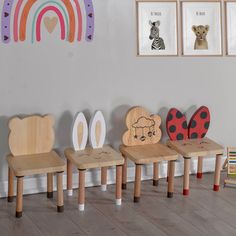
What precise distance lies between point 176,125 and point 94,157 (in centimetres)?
59

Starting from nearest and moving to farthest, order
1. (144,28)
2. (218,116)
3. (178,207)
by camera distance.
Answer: (178,207)
(144,28)
(218,116)

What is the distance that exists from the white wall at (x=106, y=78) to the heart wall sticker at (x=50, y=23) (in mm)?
54

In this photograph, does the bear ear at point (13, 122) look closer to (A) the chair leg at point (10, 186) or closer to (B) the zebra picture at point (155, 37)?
(A) the chair leg at point (10, 186)

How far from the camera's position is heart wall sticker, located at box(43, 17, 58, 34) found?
2.76 m

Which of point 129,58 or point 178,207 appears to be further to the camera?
point 129,58

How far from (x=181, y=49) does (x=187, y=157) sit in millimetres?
639

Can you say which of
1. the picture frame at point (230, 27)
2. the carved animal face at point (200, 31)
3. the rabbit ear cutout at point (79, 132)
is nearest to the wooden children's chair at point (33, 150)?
the rabbit ear cutout at point (79, 132)

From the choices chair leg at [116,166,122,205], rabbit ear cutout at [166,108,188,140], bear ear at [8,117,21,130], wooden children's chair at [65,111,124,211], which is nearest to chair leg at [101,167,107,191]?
wooden children's chair at [65,111,124,211]

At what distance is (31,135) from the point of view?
9.07ft

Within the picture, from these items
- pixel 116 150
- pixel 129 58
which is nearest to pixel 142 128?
pixel 116 150

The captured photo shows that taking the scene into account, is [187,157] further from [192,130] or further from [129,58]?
[129,58]

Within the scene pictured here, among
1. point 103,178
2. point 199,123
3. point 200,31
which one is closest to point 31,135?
point 103,178

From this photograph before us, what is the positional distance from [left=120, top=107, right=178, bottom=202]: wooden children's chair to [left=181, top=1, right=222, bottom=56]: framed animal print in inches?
17.9

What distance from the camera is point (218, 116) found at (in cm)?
323
